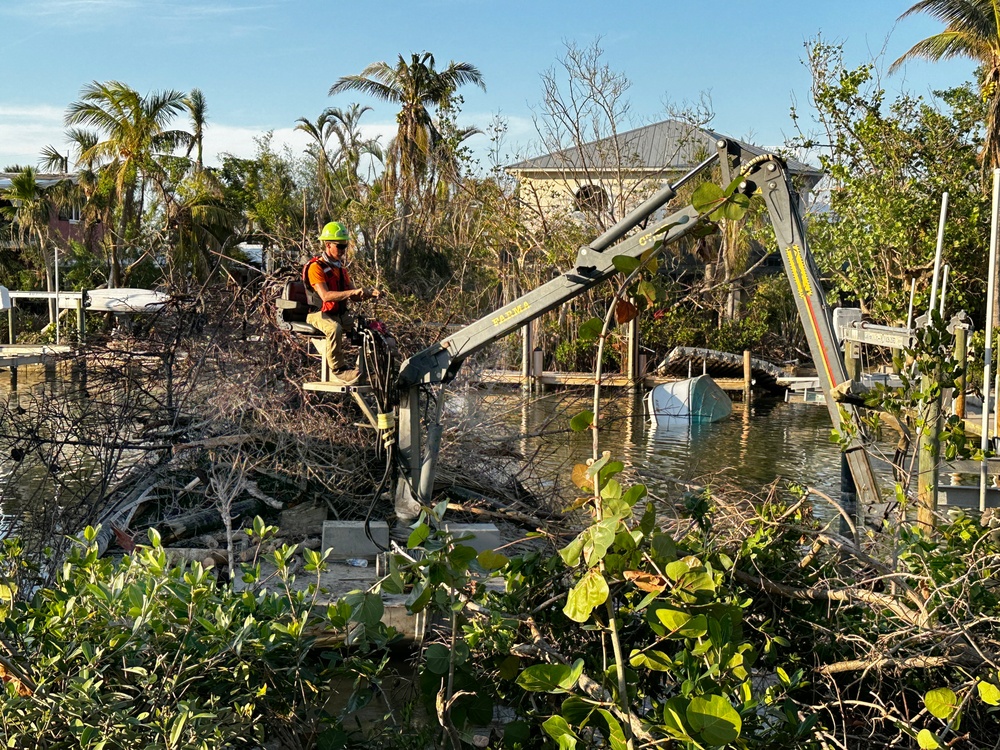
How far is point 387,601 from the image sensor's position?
7500 millimetres

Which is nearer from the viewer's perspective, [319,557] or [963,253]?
[319,557]

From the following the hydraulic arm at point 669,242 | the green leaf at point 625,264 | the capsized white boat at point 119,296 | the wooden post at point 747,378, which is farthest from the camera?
the wooden post at point 747,378

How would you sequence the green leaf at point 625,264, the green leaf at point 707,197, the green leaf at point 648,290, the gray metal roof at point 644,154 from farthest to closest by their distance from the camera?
1. the gray metal roof at point 644,154
2. the green leaf at point 648,290
3. the green leaf at point 707,197
4. the green leaf at point 625,264

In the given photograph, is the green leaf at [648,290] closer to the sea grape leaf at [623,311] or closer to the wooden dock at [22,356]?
the sea grape leaf at [623,311]

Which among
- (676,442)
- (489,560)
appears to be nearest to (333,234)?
(489,560)

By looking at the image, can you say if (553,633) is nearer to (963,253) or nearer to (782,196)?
(782,196)

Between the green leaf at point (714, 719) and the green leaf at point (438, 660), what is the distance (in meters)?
1.04

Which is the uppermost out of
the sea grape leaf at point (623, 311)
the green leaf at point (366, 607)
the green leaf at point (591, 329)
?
the sea grape leaf at point (623, 311)

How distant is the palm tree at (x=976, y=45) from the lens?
2272 centimetres

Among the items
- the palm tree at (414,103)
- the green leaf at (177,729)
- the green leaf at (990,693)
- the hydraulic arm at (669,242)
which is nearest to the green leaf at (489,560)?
the green leaf at (177,729)

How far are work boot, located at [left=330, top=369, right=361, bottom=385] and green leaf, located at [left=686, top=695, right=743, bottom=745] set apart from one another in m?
5.96

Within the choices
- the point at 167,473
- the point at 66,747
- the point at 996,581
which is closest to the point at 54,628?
the point at 66,747

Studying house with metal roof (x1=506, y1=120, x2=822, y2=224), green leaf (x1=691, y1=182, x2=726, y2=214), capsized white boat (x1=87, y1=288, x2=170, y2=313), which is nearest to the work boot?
green leaf (x1=691, y1=182, x2=726, y2=214)

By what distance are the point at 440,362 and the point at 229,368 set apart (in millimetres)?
2596
